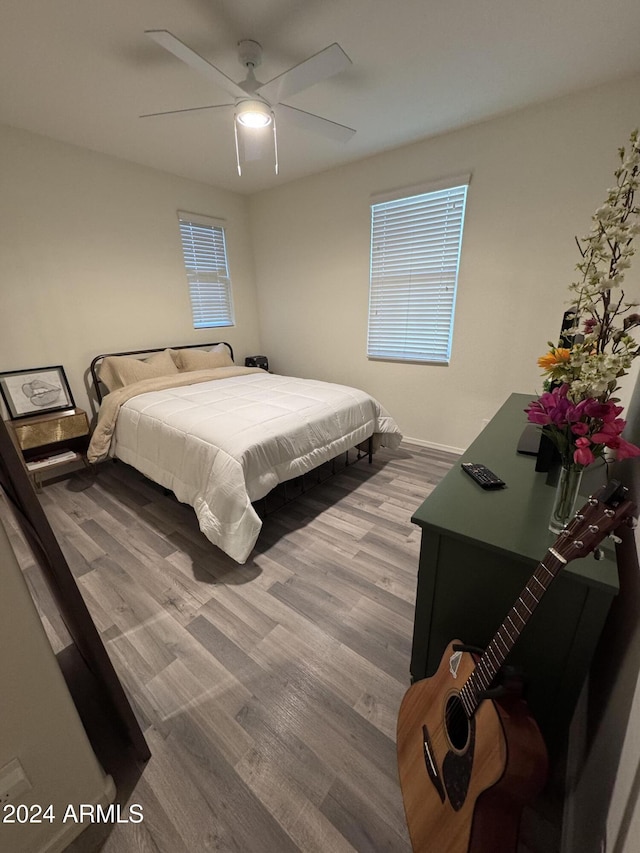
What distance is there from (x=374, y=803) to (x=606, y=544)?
1.04m

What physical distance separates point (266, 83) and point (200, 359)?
2.46 m

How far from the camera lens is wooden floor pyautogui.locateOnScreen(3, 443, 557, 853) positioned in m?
0.99

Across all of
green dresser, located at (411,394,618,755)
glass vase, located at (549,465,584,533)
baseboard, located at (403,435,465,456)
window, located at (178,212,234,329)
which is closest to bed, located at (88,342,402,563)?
baseboard, located at (403,435,465,456)

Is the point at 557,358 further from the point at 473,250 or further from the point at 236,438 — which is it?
the point at 473,250

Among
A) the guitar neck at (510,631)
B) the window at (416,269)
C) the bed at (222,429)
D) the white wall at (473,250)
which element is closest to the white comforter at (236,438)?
the bed at (222,429)

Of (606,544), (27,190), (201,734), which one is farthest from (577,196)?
(27,190)

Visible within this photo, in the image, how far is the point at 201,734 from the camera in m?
1.19

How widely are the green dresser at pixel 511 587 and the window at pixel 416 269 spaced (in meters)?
2.27

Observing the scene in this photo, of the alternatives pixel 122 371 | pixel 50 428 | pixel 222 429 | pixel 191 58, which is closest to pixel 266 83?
pixel 191 58

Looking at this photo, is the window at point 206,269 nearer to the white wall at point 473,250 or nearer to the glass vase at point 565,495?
the white wall at point 473,250

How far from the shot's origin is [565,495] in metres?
0.92

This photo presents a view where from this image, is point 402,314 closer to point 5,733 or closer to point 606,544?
point 606,544

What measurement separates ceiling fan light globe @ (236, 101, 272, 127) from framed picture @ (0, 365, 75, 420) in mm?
2449

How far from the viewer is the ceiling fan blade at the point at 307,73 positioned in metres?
1.47
